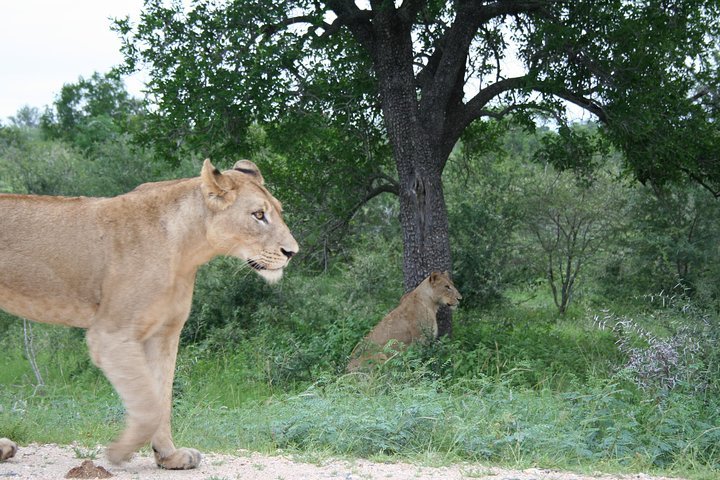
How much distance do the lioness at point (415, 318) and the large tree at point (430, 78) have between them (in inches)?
36.5

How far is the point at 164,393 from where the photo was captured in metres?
5.20

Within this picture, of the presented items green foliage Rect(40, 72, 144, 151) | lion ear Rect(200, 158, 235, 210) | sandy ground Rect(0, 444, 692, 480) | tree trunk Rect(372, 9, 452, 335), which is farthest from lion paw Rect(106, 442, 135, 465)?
green foliage Rect(40, 72, 144, 151)

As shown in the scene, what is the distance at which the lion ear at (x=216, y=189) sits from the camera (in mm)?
5086

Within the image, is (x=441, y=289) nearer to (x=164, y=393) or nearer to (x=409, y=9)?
(x=409, y=9)

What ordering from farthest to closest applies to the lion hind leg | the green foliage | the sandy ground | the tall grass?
1. the green foliage
2. the tall grass
3. the sandy ground
4. the lion hind leg

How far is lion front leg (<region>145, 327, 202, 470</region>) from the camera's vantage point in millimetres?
5152

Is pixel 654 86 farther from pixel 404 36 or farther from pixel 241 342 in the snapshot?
pixel 241 342

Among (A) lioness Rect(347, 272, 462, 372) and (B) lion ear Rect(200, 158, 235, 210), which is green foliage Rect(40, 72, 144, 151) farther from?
(B) lion ear Rect(200, 158, 235, 210)

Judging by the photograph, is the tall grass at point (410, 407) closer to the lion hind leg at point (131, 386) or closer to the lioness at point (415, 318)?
the lioness at point (415, 318)

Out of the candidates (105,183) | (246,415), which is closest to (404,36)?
(246,415)

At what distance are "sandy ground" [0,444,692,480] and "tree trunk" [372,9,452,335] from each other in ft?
26.9

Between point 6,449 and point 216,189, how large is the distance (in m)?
1.99

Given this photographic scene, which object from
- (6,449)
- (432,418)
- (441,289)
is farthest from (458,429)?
(441,289)

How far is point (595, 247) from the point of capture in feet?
66.6
